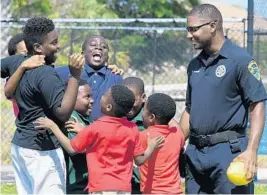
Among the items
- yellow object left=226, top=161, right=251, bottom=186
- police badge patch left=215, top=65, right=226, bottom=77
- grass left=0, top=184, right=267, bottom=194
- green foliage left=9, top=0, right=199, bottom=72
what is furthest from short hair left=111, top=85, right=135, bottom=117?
green foliage left=9, top=0, right=199, bottom=72

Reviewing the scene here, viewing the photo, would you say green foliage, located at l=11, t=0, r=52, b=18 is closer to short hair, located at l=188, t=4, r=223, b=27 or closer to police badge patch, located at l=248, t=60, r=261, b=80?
short hair, located at l=188, t=4, r=223, b=27

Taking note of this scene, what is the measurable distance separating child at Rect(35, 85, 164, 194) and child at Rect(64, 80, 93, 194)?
0.59 metres

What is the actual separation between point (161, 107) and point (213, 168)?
768 millimetres

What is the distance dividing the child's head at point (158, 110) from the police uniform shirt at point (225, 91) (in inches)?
17.4

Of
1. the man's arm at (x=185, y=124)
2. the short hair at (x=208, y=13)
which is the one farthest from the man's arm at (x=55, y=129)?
the short hair at (x=208, y=13)

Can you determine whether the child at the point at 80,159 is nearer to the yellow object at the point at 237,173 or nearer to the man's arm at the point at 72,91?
the man's arm at the point at 72,91

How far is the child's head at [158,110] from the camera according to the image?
646 cm

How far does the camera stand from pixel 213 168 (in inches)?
235

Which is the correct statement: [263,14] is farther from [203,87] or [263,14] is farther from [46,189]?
[46,189]

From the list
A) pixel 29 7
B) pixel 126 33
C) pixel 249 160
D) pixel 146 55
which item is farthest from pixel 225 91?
pixel 29 7

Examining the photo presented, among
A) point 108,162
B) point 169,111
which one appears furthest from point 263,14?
point 108,162

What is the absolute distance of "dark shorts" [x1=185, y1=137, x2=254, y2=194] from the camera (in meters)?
5.91

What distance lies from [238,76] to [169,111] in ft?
2.74

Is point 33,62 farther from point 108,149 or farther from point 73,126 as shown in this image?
point 108,149
